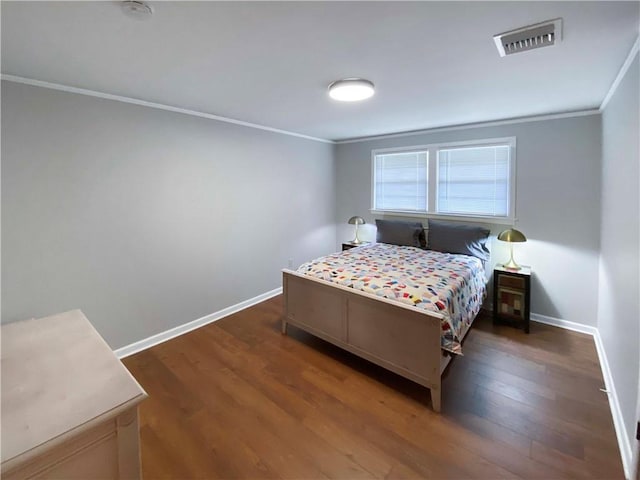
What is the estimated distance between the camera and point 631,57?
5.81 ft

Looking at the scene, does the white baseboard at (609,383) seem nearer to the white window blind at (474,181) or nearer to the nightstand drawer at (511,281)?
the nightstand drawer at (511,281)

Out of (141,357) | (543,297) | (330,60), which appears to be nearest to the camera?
(330,60)

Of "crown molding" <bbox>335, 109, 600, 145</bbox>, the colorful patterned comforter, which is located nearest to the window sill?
the colorful patterned comforter

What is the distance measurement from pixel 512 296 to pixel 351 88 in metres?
2.68

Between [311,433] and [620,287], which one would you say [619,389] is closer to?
[620,287]

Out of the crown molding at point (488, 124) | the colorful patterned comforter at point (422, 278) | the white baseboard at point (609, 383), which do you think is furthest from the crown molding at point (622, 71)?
the white baseboard at point (609, 383)

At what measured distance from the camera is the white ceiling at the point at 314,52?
1.37 m

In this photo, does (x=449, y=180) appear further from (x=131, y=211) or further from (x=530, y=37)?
(x=131, y=211)

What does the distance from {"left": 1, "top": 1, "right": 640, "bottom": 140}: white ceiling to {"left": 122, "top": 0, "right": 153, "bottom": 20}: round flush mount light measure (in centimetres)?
4

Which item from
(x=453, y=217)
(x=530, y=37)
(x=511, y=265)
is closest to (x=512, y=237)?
(x=511, y=265)

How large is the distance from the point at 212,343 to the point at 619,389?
3164 mm

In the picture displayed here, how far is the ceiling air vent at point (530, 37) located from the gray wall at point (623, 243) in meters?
0.60

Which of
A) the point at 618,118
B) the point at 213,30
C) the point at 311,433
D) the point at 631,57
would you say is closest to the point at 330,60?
the point at 213,30

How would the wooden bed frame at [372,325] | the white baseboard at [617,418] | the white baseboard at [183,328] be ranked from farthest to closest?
the white baseboard at [183,328] → the wooden bed frame at [372,325] → the white baseboard at [617,418]
